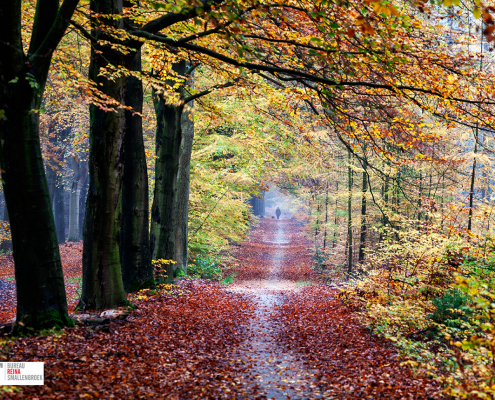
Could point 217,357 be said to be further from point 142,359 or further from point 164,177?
point 164,177

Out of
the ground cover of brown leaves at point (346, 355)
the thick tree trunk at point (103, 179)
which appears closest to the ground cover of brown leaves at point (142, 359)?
the thick tree trunk at point (103, 179)

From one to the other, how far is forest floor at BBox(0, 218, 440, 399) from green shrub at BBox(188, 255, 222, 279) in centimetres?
711

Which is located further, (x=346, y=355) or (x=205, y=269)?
(x=205, y=269)

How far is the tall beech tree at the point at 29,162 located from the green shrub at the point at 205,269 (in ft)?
37.9

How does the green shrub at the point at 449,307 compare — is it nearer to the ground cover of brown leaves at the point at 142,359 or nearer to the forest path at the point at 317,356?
the forest path at the point at 317,356

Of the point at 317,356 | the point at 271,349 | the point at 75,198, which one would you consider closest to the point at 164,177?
the point at 271,349

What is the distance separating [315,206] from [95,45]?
66.7 ft

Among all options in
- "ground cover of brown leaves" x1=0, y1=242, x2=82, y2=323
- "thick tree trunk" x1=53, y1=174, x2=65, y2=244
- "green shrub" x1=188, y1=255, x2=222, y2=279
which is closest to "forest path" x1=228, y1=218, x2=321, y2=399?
"green shrub" x1=188, y1=255, x2=222, y2=279

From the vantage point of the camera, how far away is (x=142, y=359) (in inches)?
212

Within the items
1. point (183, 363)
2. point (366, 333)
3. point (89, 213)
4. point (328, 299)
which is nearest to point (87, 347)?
point (183, 363)

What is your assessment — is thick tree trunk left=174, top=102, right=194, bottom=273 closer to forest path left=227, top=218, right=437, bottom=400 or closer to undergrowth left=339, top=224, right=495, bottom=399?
forest path left=227, top=218, right=437, bottom=400

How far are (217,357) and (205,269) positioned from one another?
12.0 meters

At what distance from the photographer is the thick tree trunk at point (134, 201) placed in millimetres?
9000

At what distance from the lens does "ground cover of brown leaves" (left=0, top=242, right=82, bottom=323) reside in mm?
10453
